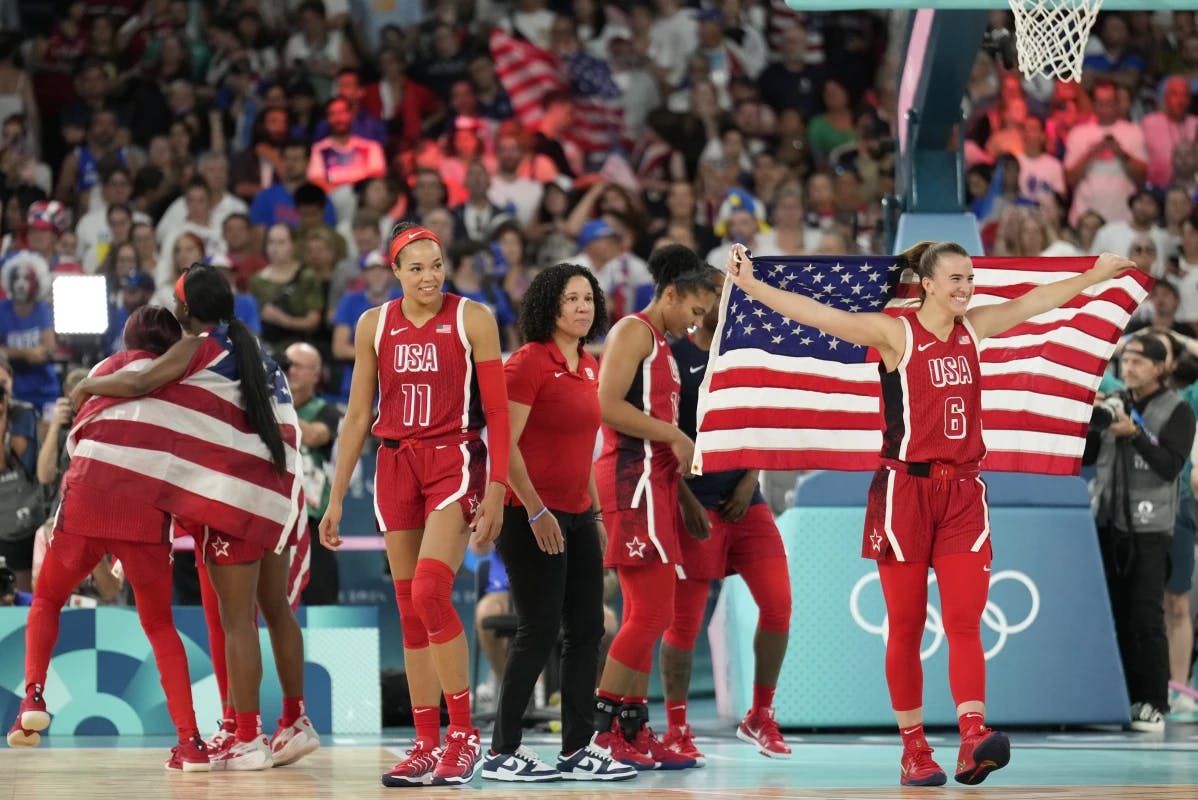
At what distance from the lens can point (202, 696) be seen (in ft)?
31.2

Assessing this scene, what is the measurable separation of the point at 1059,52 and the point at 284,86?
935 cm

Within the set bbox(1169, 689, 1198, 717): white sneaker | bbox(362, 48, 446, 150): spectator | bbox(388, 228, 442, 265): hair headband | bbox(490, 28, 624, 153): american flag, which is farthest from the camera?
bbox(490, 28, 624, 153): american flag

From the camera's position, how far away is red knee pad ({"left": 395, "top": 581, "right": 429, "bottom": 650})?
22.8ft

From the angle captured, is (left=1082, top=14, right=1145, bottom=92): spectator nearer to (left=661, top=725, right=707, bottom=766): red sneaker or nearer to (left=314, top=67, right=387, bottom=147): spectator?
(left=314, top=67, right=387, bottom=147): spectator

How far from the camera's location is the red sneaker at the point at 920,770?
6.84 metres

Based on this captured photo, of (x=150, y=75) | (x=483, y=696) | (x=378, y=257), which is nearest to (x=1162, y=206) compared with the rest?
(x=378, y=257)

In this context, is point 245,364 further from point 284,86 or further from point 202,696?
point 284,86

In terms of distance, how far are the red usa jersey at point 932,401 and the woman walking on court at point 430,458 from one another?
1.47 meters

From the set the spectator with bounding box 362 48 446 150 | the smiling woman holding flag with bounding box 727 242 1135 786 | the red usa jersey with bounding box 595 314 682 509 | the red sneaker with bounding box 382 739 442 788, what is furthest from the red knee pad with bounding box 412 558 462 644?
the spectator with bounding box 362 48 446 150

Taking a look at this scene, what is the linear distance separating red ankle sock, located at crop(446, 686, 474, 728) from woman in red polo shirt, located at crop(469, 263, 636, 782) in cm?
24

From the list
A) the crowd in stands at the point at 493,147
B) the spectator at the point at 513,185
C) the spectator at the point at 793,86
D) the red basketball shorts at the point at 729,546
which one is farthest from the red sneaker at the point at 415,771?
the spectator at the point at 793,86

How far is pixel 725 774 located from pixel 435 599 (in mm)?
1546

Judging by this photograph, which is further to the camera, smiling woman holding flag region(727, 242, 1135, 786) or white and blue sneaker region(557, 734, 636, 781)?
white and blue sneaker region(557, 734, 636, 781)

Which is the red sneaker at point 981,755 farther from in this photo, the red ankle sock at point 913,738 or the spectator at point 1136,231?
the spectator at point 1136,231
